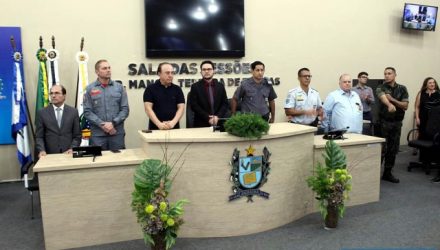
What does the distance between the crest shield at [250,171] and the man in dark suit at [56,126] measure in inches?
70.0

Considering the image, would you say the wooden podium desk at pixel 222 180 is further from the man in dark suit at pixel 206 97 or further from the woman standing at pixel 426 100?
the woman standing at pixel 426 100

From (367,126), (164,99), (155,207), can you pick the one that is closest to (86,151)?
(155,207)

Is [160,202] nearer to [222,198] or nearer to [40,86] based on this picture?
[222,198]

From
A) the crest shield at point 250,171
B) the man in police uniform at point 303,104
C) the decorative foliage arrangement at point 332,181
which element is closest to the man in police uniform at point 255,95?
the man in police uniform at point 303,104

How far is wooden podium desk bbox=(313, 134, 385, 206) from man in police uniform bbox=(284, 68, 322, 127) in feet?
1.35

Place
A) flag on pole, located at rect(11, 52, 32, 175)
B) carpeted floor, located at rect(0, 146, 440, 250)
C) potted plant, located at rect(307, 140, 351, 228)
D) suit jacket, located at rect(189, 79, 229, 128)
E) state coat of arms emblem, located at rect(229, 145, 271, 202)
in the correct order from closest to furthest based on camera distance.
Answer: carpeted floor, located at rect(0, 146, 440, 250), state coat of arms emblem, located at rect(229, 145, 271, 202), potted plant, located at rect(307, 140, 351, 228), suit jacket, located at rect(189, 79, 229, 128), flag on pole, located at rect(11, 52, 32, 175)

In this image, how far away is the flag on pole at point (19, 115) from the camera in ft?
15.3

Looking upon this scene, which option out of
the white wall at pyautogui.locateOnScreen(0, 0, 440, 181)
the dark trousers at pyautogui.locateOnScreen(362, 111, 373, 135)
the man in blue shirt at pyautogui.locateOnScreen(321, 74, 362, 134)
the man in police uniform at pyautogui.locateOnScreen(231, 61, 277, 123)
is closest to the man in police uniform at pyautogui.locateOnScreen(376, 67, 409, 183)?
the dark trousers at pyautogui.locateOnScreen(362, 111, 373, 135)

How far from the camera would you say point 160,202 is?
2719 millimetres

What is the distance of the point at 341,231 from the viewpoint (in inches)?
132

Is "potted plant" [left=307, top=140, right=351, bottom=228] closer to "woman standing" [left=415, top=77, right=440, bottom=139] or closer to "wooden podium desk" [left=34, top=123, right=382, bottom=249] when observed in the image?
"wooden podium desk" [left=34, top=123, right=382, bottom=249]

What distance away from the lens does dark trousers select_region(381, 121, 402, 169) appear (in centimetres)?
503

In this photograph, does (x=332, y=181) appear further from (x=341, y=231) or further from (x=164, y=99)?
(x=164, y=99)

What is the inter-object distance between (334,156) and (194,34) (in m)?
3.09
